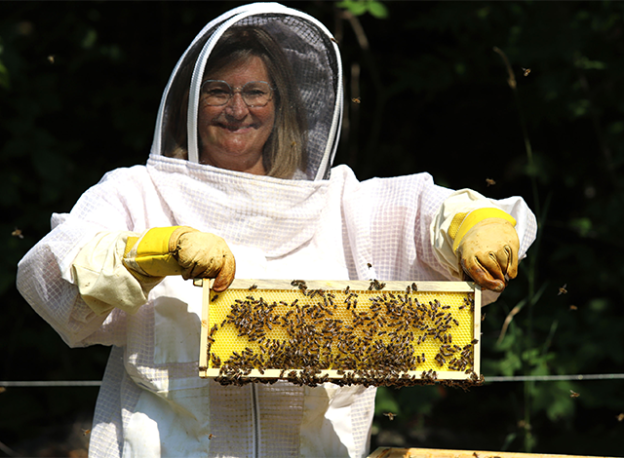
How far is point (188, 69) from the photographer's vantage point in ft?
7.89

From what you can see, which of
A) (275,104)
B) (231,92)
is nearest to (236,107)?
(231,92)

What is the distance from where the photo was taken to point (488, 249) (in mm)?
1951

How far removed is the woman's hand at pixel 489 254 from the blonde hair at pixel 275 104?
809mm

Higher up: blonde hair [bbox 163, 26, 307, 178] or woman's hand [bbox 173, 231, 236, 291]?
blonde hair [bbox 163, 26, 307, 178]

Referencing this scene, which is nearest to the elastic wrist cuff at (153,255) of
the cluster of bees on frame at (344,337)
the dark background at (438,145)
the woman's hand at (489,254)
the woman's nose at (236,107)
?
the cluster of bees on frame at (344,337)

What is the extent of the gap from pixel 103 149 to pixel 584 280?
360 cm

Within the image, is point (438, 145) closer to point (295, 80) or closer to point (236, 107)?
point (295, 80)

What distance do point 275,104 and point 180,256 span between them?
93 cm

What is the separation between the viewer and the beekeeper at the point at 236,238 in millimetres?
1958

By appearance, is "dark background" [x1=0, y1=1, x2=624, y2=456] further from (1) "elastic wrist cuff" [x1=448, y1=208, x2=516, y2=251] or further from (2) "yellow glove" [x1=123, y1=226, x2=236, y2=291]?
(2) "yellow glove" [x1=123, y1=226, x2=236, y2=291]

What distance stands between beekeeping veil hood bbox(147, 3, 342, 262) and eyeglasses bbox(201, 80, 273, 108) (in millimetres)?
63

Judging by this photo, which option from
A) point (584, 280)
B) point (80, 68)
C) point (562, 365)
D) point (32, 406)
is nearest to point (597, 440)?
point (562, 365)

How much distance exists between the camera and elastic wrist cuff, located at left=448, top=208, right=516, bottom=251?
2078mm

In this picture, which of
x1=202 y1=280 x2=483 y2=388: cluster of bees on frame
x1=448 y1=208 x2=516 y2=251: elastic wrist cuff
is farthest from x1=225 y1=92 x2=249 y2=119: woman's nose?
x1=448 y1=208 x2=516 y2=251: elastic wrist cuff
